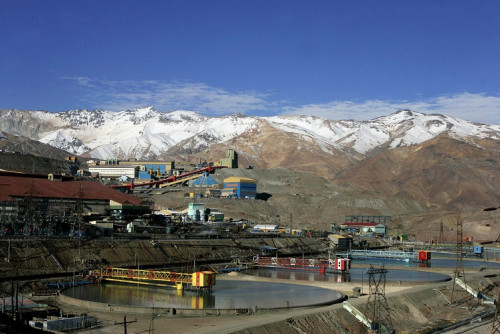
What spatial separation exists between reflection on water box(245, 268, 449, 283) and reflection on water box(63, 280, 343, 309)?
7.38 meters

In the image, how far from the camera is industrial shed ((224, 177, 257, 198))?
403 ft

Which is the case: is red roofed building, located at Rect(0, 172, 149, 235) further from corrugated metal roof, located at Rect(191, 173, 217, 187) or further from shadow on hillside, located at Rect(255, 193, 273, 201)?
corrugated metal roof, located at Rect(191, 173, 217, 187)

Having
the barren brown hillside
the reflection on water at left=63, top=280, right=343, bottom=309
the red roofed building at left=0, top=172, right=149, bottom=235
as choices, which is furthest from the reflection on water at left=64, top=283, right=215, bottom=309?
the barren brown hillside

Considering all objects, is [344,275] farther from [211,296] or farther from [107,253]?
[107,253]

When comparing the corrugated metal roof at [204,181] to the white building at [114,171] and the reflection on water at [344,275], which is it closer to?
the white building at [114,171]

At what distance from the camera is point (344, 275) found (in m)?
51.6

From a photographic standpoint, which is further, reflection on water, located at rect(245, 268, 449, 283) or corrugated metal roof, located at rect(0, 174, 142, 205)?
corrugated metal roof, located at rect(0, 174, 142, 205)

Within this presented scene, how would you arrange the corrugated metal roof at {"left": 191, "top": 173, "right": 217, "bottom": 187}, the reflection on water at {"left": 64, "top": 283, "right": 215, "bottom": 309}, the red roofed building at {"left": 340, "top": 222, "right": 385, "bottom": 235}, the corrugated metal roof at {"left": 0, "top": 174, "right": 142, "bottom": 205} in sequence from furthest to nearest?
the corrugated metal roof at {"left": 191, "top": 173, "right": 217, "bottom": 187} → the red roofed building at {"left": 340, "top": 222, "right": 385, "bottom": 235} → the corrugated metal roof at {"left": 0, "top": 174, "right": 142, "bottom": 205} → the reflection on water at {"left": 64, "top": 283, "right": 215, "bottom": 309}

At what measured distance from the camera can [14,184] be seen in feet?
219

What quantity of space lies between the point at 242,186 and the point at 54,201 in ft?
198

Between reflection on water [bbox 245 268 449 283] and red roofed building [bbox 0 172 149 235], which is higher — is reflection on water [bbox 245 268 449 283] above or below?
below

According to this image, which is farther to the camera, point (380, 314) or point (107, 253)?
point (107, 253)

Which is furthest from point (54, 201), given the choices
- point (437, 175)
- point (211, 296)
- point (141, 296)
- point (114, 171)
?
point (437, 175)

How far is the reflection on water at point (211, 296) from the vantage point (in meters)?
32.7
